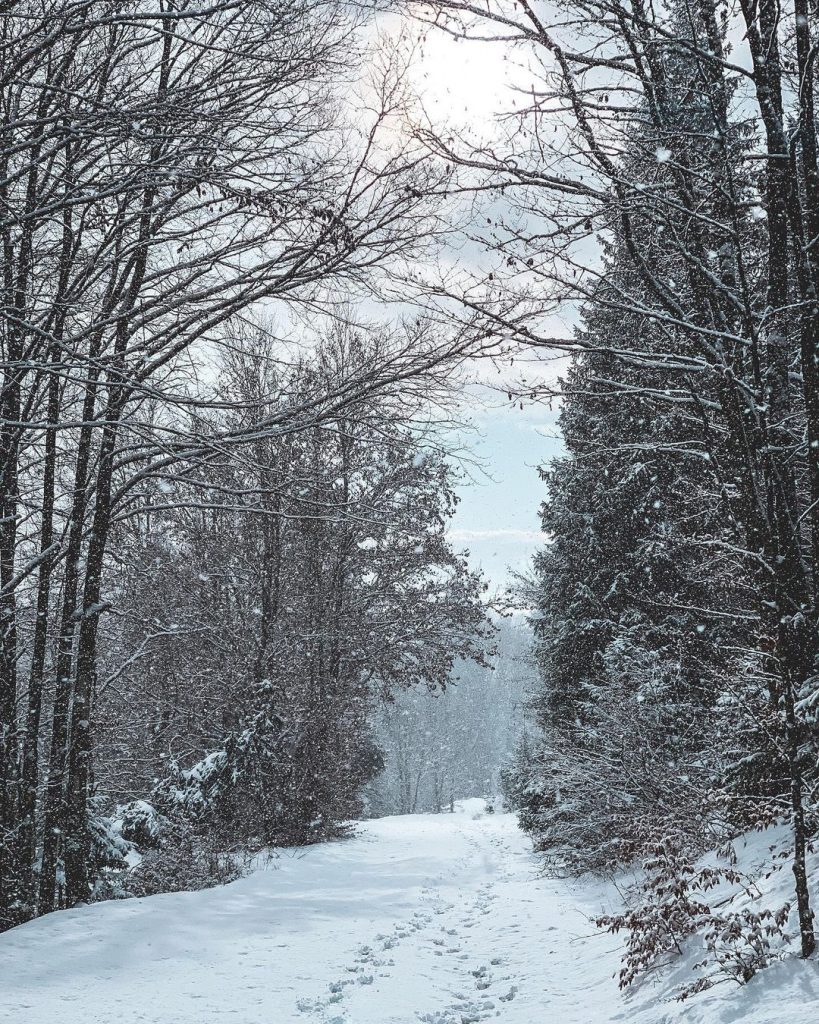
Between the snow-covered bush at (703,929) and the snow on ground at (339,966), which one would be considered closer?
the snow-covered bush at (703,929)

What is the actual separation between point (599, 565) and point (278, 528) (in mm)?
7016

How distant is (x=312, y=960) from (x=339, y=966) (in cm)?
28

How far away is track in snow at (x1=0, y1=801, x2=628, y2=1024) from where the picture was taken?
4.83 m

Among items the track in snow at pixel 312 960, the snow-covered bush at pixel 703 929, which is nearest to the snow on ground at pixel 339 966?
the track in snow at pixel 312 960

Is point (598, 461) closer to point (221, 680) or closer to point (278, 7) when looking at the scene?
point (221, 680)

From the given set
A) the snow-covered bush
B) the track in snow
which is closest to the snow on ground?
the track in snow

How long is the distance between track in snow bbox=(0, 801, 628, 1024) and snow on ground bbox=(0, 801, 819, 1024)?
20 mm

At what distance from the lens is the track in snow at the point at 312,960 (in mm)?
4832

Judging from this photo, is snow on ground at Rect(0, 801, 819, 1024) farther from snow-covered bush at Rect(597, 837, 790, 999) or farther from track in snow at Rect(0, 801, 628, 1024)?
snow-covered bush at Rect(597, 837, 790, 999)

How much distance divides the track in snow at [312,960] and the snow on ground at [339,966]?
0.02m

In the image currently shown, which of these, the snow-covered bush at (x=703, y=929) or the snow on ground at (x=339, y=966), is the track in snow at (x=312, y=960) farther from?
the snow-covered bush at (x=703, y=929)

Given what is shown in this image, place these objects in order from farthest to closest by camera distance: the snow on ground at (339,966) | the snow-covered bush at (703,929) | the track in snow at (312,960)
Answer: the track in snow at (312,960) → the snow on ground at (339,966) → the snow-covered bush at (703,929)

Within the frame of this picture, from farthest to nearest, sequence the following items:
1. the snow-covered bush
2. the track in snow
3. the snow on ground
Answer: the track in snow, the snow on ground, the snow-covered bush

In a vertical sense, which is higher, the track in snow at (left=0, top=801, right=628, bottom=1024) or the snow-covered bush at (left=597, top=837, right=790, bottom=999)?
the snow-covered bush at (left=597, top=837, right=790, bottom=999)
